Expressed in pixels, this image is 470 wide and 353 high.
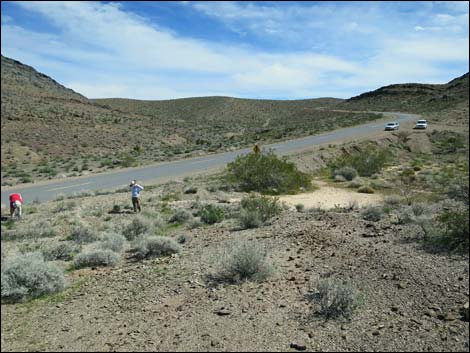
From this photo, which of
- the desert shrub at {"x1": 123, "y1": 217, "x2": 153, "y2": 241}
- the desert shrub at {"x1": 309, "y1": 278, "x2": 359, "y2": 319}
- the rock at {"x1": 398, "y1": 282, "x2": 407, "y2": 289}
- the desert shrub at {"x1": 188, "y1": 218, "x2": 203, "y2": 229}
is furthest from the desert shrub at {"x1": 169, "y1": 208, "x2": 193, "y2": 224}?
the rock at {"x1": 398, "y1": 282, "x2": 407, "y2": 289}

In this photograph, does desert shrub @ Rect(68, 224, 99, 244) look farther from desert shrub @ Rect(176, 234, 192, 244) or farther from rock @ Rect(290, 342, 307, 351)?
rock @ Rect(290, 342, 307, 351)

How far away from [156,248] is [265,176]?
1355 centimetres

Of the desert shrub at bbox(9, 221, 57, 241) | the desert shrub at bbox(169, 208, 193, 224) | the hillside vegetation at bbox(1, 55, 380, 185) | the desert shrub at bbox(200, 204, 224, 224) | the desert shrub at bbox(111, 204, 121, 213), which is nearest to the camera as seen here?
the desert shrub at bbox(9, 221, 57, 241)

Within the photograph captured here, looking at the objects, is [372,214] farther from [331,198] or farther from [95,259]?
[331,198]

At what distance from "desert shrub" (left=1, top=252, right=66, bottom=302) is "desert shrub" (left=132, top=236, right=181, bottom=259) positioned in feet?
7.85

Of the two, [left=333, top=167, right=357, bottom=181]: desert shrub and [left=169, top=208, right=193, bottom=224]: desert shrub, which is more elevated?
[left=169, top=208, right=193, bottom=224]: desert shrub

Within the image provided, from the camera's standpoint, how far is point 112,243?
36.4 ft

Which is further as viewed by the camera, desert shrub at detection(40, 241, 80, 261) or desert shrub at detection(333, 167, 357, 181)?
desert shrub at detection(333, 167, 357, 181)

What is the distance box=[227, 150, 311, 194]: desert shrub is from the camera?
23375 millimetres

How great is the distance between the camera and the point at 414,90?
139m

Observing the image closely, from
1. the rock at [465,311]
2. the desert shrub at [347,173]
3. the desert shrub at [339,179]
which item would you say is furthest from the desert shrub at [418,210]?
the desert shrub at [347,173]

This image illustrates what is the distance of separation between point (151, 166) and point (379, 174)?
671 inches

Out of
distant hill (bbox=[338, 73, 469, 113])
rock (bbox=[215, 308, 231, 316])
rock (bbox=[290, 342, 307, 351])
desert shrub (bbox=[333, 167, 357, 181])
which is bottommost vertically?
desert shrub (bbox=[333, 167, 357, 181])

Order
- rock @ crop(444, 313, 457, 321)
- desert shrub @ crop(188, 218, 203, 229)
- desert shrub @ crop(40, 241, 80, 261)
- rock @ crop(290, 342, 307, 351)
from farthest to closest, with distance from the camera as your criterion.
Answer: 1. desert shrub @ crop(188, 218, 203, 229)
2. desert shrub @ crop(40, 241, 80, 261)
3. rock @ crop(444, 313, 457, 321)
4. rock @ crop(290, 342, 307, 351)
